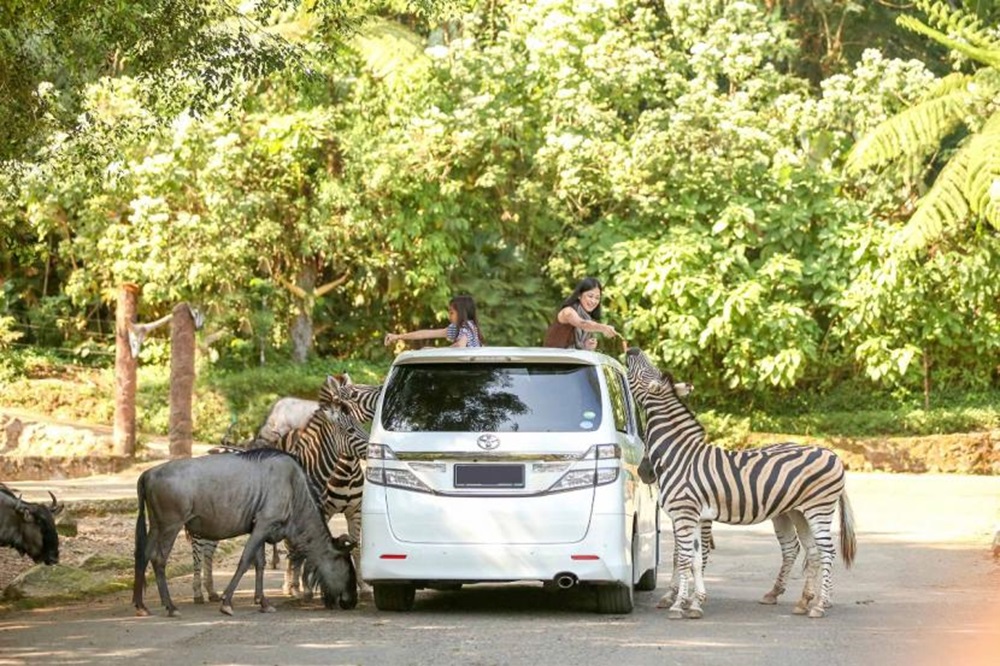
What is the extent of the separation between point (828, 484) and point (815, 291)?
22.1 meters

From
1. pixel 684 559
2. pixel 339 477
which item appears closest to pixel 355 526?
pixel 339 477

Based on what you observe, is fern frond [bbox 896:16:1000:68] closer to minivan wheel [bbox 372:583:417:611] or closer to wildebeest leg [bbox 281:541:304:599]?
wildebeest leg [bbox 281:541:304:599]

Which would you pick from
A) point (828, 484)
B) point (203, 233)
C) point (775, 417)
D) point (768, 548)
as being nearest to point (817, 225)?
point (775, 417)

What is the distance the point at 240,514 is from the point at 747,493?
366 cm

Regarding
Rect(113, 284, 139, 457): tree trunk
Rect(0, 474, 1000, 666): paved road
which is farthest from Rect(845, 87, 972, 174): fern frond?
Rect(0, 474, 1000, 666): paved road

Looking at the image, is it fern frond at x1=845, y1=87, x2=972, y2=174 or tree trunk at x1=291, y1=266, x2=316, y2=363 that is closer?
fern frond at x1=845, y1=87, x2=972, y2=174

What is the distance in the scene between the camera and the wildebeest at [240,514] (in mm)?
13273

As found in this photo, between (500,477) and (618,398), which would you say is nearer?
(500,477)

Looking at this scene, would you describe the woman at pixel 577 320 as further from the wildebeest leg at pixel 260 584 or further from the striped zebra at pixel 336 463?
the wildebeest leg at pixel 260 584

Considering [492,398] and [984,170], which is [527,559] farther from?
[984,170]

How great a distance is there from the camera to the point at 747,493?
1355 cm

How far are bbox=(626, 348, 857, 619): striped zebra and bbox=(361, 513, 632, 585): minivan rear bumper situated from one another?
2.90ft

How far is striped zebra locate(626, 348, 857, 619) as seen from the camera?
44.3 ft

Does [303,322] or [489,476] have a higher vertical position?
[303,322]
